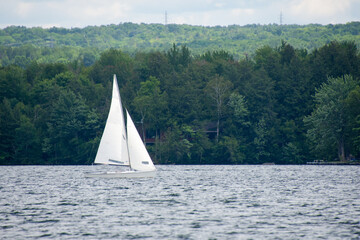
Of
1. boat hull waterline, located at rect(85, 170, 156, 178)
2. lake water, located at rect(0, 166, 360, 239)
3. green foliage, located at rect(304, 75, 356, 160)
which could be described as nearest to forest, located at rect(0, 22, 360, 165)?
green foliage, located at rect(304, 75, 356, 160)

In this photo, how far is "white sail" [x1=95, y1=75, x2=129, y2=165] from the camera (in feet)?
245

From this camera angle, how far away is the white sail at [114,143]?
74625 millimetres

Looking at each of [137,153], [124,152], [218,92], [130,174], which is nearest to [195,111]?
[218,92]

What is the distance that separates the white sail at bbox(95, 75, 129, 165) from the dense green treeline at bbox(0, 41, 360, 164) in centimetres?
5390

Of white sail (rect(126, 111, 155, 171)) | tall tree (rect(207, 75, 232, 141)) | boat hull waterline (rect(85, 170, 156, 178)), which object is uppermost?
tall tree (rect(207, 75, 232, 141))

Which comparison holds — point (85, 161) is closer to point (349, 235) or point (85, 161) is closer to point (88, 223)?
point (88, 223)

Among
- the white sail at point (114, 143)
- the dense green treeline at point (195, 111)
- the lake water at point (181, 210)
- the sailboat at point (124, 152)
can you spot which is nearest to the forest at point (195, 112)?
the dense green treeline at point (195, 111)

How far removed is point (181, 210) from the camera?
47.7m

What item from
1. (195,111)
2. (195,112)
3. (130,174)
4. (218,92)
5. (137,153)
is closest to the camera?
(137,153)

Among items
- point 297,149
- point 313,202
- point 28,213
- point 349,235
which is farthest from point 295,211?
point 297,149

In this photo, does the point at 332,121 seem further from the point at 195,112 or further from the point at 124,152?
the point at 124,152

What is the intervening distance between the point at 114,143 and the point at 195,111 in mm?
61277

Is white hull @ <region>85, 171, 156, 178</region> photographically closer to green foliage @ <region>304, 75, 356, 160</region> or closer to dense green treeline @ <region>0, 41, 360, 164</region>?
green foliage @ <region>304, 75, 356, 160</region>

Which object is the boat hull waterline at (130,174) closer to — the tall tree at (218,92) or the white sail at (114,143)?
the white sail at (114,143)
